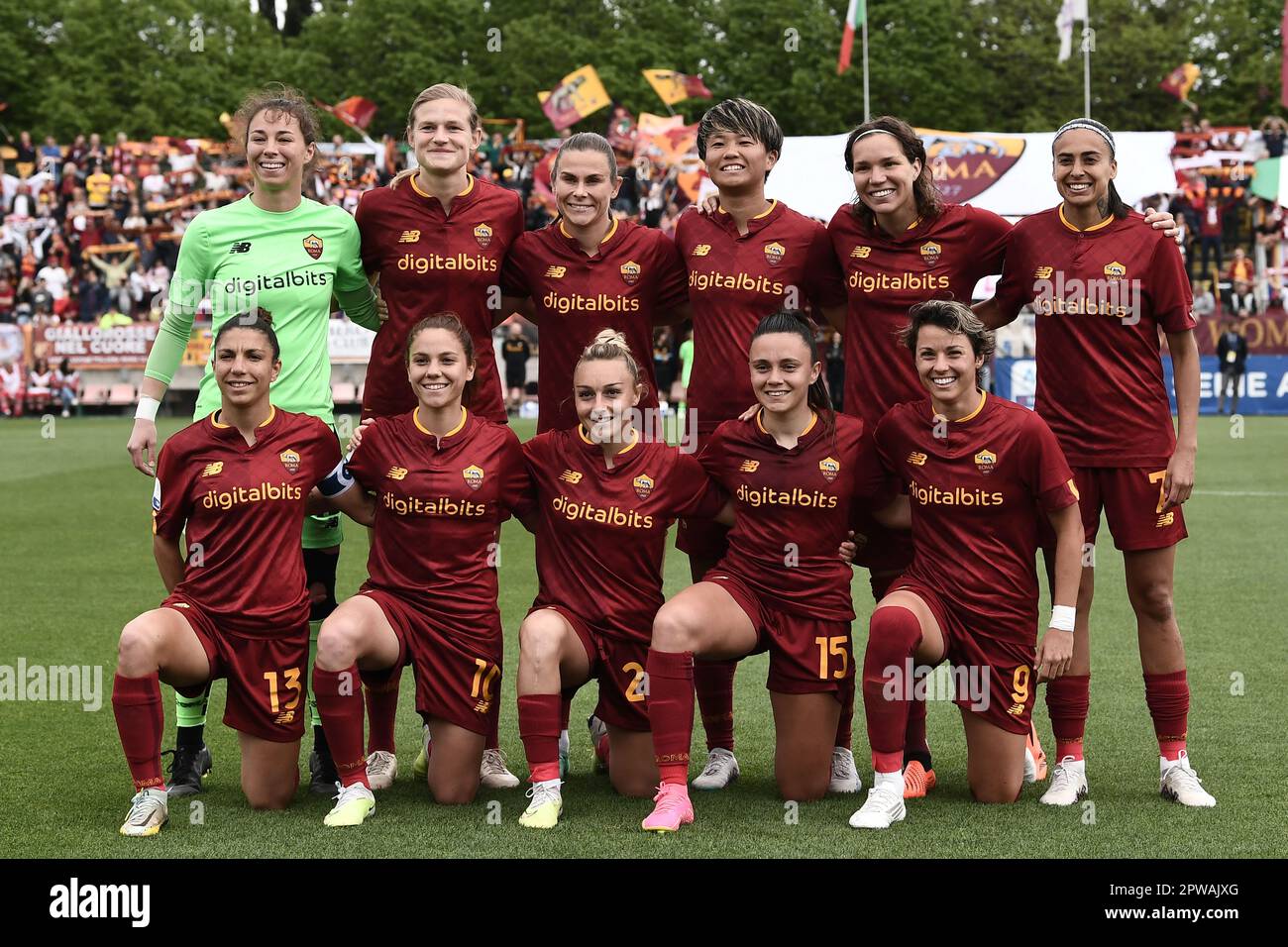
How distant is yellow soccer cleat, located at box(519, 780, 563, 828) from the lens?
15.8ft

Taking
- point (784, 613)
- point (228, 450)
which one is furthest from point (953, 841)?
point (228, 450)

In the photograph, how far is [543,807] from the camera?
4.86 meters

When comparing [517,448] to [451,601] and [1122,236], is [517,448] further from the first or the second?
Result: [1122,236]

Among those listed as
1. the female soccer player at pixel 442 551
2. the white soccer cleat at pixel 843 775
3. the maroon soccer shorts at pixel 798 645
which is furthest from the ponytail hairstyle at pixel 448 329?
the white soccer cleat at pixel 843 775

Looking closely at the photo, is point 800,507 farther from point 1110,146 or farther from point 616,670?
point 1110,146

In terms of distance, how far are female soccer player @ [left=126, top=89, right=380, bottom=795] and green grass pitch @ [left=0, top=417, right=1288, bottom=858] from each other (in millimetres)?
335

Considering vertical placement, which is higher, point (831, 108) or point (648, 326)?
point (831, 108)

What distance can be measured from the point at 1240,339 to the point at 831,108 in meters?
19.3

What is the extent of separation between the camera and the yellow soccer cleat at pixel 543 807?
4.83 meters

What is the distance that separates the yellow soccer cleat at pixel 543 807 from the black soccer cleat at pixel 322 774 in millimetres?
832

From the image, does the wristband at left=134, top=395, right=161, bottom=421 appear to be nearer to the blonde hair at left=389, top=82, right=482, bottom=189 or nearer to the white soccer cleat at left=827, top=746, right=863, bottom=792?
the blonde hair at left=389, top=82, right=482, bottom=189

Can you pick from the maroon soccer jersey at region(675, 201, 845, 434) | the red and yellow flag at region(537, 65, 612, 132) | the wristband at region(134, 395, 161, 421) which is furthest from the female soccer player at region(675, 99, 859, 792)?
the red and yellow flag at region(537, 65, 612, 132)

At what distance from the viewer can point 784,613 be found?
5.29 meters

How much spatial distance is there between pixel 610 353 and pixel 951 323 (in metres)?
1.13
